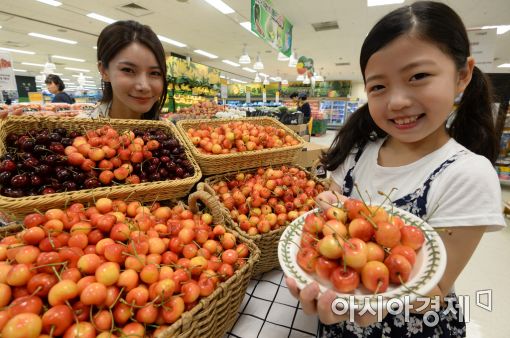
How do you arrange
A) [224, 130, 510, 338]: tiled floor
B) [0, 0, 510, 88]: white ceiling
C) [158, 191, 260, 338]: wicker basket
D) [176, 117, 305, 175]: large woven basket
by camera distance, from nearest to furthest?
[158, 191, 260, 338]: wicker basket → [224, 130, 510, 338]: tiled floor → [176, 117, 305, 175]: large woven basket → [0, 0, 510, 88]: white ceiling

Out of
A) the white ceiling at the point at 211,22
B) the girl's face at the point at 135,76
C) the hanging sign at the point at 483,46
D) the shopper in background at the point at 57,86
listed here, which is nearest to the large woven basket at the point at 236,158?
the girl's face at the point at 135,76

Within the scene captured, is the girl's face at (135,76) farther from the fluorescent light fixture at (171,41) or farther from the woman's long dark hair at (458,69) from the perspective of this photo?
the fluorescent light fixture at (171,41)

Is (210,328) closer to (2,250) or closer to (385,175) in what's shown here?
Answer: (2,250)

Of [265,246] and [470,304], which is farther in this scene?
[470,304]

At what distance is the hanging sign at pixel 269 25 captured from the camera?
13.7ft

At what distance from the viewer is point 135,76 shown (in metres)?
1.71

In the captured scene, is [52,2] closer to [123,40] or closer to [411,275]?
[123,40]

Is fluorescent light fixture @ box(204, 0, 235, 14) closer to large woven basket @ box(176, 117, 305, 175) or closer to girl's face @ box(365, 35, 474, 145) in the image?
large woven basket @ box(176, 117, 305, 175)

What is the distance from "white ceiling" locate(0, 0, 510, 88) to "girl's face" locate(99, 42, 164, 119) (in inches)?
224

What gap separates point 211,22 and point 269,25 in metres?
4.10

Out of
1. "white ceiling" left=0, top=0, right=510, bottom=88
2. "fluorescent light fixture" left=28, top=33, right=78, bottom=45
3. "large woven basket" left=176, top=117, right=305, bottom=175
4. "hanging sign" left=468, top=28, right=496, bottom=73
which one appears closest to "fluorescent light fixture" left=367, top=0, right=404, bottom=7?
"white ceiling" left=0, top=0, right=510, bottom=88

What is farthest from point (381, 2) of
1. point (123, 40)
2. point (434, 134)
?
point (434, 134)

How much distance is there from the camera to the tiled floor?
0.97 metres

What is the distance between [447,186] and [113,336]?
1093 mm
